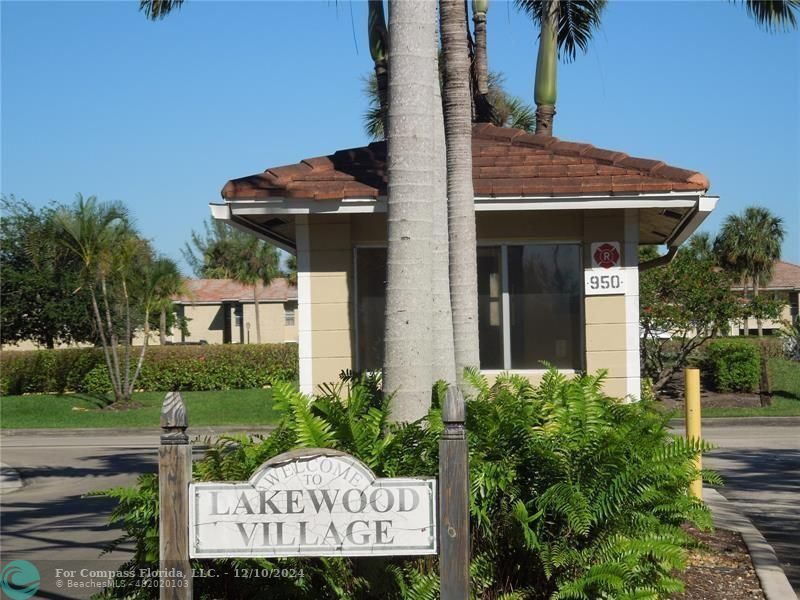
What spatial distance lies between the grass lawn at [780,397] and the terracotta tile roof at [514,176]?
1238 cm

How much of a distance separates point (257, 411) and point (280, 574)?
68.0 ft

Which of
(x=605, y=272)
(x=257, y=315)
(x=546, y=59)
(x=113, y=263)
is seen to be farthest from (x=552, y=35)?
(x=257, y=315)

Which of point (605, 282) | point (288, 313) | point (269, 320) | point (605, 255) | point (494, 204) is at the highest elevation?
point (288, 313)

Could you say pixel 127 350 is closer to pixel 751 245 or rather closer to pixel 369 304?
pixel 369 304

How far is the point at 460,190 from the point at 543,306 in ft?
10.6

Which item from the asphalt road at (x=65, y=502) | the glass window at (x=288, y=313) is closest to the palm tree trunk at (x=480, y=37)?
the asphalt road at (x=65, y=502)

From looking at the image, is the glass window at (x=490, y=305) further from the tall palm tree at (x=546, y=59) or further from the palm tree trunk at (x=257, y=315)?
the palm tree trunk at (x=257, y=315)

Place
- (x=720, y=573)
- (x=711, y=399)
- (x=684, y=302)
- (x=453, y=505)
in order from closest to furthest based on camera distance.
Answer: (x=453, y=505)
(x=720, y=573)
(x=684, y=302)
(x=711, y=399)

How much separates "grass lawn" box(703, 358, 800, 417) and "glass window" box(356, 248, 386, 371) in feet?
42.2

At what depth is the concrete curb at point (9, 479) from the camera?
47.1 ft

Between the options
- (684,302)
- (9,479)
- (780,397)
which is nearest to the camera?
(9,479)

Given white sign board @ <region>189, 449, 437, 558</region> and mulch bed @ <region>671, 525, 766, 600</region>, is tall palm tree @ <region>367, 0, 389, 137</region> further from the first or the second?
white sign board @ <region>189, 449, 437, 558</region>

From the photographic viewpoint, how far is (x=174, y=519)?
4523mm

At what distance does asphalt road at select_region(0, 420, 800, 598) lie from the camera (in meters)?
8.73
